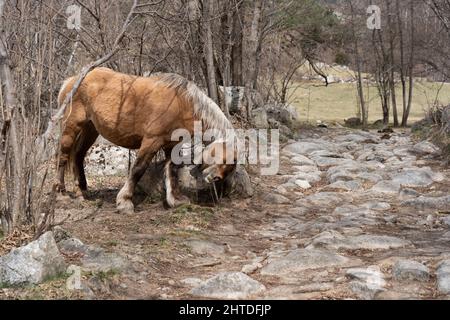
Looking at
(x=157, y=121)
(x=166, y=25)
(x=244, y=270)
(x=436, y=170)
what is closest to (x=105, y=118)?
(x=157, y=121)

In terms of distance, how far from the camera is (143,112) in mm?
6910

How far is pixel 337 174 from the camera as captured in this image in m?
9.58

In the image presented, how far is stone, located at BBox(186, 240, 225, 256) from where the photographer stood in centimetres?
552

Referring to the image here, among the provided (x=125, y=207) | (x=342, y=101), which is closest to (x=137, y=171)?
(x=125, y=207)

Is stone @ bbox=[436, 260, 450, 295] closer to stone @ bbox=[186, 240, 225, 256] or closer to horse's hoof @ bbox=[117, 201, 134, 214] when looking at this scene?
stone @ bbox=[186, 240, 225, 256]

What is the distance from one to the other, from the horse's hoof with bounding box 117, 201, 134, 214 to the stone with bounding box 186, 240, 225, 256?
1.46 m

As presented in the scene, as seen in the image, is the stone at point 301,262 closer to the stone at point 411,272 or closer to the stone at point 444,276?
the stone at point 411,272

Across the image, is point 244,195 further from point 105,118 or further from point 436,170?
point 436,170

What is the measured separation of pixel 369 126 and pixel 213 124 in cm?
1456

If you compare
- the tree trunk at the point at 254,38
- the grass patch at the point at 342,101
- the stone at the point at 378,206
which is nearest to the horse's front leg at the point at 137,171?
the stone at the point at 378,206

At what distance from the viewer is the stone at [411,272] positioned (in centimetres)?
448

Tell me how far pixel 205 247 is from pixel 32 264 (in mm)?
1973

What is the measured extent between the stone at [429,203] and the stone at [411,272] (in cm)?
301

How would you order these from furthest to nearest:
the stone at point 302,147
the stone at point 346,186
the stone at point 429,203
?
the stone at point 302,147 < the stone at point 346,186 < the stone at point 429,203
